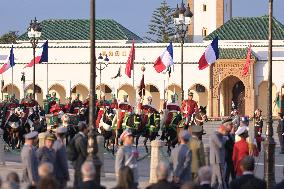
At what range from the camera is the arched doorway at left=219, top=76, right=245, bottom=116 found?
75312 mm

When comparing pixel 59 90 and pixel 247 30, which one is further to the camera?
pixel 247 30

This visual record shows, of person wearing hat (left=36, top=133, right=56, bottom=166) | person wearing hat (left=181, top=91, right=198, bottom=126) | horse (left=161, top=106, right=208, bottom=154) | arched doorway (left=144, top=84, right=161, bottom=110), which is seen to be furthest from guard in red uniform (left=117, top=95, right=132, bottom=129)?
arched doorway (left=144, top=84, right=161, bottom=110)

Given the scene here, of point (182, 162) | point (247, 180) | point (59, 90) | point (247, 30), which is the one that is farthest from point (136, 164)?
point (247, 30)

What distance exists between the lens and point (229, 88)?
77.4 metres

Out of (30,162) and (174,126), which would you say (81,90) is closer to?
(174,126)

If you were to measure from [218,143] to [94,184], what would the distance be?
694 cm

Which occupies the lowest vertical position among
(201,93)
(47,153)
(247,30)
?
(47,153)

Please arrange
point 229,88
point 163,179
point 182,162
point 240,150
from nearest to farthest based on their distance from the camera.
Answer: point 163,179 < point 182,162 < point 240,150 < point 229,88

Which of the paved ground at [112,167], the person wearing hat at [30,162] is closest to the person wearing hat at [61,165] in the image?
the person wearing hat at [30,162]

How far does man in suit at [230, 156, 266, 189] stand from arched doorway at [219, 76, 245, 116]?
5875cm

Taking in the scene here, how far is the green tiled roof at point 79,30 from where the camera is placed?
274ft

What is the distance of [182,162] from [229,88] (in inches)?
2307

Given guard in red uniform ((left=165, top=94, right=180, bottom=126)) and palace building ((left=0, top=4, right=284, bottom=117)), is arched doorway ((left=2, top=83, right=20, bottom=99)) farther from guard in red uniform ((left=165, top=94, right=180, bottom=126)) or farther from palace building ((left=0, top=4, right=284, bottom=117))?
guard in red uniform ((left=165, top=94, right=180, bottom=126))

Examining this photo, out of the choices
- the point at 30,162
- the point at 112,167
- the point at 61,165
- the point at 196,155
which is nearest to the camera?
the point at 30,162
